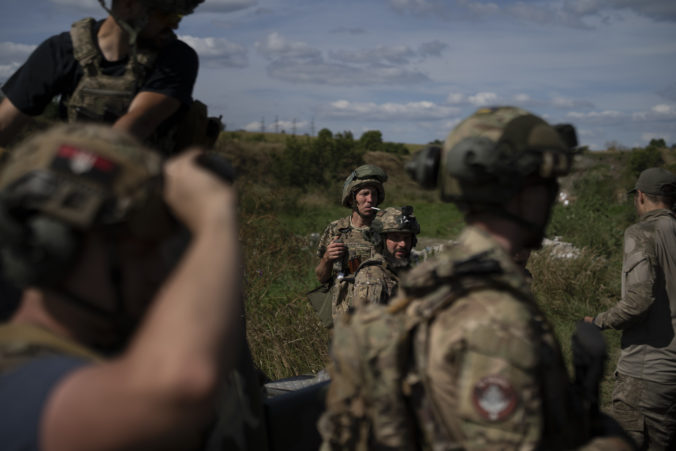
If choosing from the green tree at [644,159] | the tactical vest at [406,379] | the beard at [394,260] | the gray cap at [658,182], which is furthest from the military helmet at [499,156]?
the green tree at [644,159]

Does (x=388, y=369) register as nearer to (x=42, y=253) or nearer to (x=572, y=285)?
(x=42, y=253)

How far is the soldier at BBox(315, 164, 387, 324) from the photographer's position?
6172 mm

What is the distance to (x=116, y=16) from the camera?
258 cm

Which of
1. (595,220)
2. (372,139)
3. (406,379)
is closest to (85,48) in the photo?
(406,379)

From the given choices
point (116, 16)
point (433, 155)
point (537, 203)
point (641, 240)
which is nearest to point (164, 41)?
point (116, 16)

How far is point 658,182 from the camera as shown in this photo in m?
5.33

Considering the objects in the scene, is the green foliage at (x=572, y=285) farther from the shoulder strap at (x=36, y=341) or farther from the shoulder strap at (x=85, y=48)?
the shoulder strap at (x=36, y=341)

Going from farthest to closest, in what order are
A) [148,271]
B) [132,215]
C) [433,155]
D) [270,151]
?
[270,151], [433,155], [148,271], [132,215]

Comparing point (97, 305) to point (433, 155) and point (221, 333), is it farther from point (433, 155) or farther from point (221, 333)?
point (433, 155)

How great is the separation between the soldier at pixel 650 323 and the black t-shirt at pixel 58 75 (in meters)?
4.08

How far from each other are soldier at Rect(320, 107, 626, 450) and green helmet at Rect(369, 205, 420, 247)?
309cm

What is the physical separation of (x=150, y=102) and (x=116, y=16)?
0.39m

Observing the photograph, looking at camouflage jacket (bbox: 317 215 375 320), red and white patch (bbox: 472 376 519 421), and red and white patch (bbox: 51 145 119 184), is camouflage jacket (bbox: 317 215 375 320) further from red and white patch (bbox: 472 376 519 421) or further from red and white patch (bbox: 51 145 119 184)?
red and white patch (bbox: 51 145 119 184)

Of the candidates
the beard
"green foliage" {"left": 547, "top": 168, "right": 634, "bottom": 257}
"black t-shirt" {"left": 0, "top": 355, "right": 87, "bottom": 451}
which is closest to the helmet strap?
"black t-shirt" {"left": 0, "top": 355, "right": 87, "bottom": 451}
